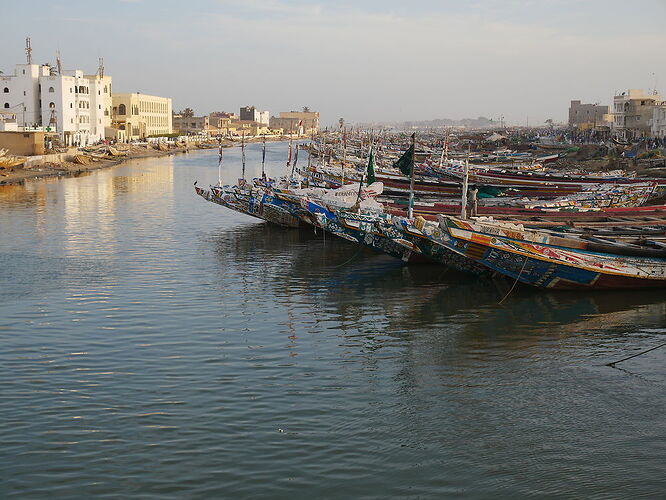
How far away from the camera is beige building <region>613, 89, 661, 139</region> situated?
81188mm

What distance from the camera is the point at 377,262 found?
23.9 meters

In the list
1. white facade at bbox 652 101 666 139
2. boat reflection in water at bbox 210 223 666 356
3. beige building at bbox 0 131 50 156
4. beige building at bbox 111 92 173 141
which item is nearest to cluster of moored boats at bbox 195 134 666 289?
boat reflection in water at bbox 210 223 666 356

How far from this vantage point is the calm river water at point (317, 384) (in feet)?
31.8

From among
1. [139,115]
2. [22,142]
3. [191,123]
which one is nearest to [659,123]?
[22,142]

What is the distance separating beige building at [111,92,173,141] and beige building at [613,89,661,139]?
5694 cm

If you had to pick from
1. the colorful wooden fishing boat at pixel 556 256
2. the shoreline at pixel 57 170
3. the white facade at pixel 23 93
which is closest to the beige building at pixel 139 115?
the shoreline at pixel 57 170

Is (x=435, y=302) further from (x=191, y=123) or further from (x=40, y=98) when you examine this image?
(x=191, y=123)

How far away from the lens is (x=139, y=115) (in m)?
109

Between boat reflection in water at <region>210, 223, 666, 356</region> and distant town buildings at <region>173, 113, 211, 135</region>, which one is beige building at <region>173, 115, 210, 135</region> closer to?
distant town buildings at <region>173, 113, 211, 135</region>

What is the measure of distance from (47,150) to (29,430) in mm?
58592

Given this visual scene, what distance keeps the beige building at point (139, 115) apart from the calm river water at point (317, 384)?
8300 cm

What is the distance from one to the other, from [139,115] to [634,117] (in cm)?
6198

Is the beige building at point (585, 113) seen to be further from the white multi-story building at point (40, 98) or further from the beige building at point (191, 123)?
the white multi-story building at point (40, 98)

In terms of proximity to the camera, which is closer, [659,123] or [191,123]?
[659,123]
